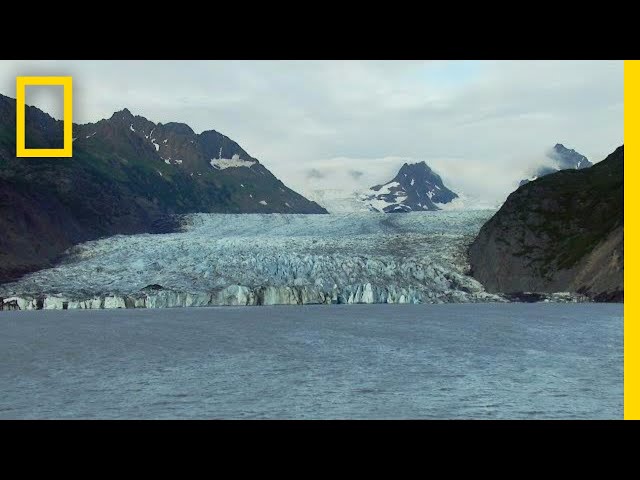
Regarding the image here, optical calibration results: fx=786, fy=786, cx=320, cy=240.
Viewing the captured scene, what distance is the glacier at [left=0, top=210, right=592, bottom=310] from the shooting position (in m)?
56.0

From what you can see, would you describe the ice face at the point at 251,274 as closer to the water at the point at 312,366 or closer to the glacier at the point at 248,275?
the glacier at the point at 248,275

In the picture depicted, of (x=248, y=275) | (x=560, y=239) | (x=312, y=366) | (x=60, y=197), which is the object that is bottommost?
(x=312, y=366)

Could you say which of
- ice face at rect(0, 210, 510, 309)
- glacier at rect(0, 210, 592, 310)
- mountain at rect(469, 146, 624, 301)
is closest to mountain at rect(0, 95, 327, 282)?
glacier at rect(0, 210, 592, 310)

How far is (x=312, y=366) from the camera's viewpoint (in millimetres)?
26109

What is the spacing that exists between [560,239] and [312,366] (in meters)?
46.4

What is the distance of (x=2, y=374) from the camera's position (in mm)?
24453

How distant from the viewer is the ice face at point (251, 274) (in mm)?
56188

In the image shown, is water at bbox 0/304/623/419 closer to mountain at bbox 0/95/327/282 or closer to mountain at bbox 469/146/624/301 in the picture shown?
mountain at bbox 469/146/624/301

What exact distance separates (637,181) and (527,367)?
17.0 m

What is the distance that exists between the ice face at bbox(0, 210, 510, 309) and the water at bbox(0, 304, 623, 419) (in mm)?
7324

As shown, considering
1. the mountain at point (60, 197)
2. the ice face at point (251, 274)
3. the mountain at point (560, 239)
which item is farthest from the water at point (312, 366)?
the mountain at point (60, 197)

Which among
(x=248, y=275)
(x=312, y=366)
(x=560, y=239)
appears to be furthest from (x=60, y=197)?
(x=312, y=366)

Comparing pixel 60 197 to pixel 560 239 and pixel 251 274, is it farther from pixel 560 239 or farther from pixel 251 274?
pixel 560 239
